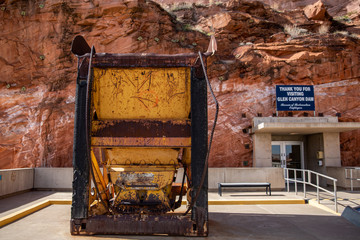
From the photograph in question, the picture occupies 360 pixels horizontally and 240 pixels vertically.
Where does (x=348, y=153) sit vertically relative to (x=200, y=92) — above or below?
below

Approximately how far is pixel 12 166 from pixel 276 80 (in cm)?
1825

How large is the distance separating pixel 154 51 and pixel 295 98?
33.4ft

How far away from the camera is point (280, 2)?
4206 centimetres

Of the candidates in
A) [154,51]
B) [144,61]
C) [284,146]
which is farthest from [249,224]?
[154,51]

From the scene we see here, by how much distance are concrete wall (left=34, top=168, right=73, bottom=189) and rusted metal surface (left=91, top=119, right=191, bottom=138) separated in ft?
29.4

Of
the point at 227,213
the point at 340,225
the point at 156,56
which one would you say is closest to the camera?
the point at 156,56

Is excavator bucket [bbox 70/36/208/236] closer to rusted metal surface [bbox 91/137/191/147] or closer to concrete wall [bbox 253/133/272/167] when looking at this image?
rusted metal surface [bbox 91/137/191/147]

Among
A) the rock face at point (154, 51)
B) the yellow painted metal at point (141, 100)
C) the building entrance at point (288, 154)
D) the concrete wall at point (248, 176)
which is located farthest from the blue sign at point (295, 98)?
the yellow painted metal at point (141, 100)

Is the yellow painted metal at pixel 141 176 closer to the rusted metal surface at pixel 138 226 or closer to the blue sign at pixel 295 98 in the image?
the rusted metal surface at pixel 138 226

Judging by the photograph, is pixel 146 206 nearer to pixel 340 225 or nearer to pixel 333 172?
pixel 340 225

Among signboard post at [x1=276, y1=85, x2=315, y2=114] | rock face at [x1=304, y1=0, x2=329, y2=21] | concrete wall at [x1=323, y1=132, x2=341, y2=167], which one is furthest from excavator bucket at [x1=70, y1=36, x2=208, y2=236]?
rock face at [x1=304, y1=0, x2=329, y2=21]

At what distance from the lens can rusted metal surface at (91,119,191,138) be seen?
16.3 ft

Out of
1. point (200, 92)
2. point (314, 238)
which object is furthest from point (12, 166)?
point (314, 238)

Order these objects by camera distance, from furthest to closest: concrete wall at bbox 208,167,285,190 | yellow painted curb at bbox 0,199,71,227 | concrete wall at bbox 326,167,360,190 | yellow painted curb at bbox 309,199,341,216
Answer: concrete wall at bbox 326,167,360,190
concrete wall at bbox 208,167,285,190
yellow painted curb at bbox 309,199,341,216
yellow painted curb at bbox 0,199,71,227
